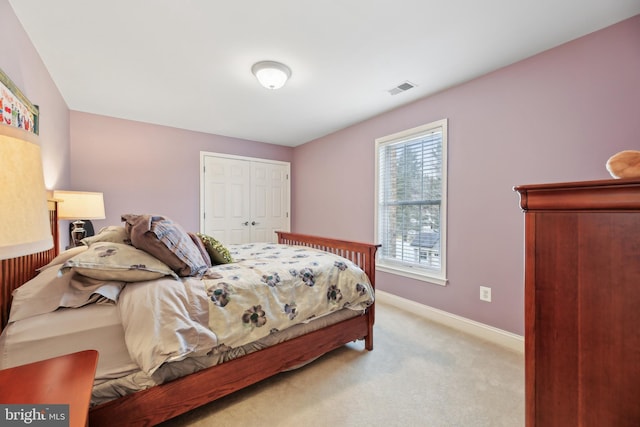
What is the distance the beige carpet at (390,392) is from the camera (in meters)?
1.46

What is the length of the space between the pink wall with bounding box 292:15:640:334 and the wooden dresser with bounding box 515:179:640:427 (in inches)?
67.2

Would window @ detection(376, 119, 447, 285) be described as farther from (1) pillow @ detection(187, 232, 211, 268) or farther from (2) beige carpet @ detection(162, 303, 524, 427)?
(1) pillow @ detection(187, 232, 211, 268)

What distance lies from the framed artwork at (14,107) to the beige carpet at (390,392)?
191 cm

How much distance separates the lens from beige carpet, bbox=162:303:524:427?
1456 millimetres

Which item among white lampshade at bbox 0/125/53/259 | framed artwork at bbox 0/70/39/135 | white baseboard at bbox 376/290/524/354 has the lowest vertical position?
white baseboard at bbox 376/290/524/354

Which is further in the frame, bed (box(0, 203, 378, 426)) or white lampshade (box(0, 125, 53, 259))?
bed (box(0, 203, 378, 426))

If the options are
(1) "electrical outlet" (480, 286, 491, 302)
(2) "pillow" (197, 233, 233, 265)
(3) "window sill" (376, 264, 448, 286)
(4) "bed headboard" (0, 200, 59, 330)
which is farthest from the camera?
(3) "window sill" (376, 264, 448, 286)

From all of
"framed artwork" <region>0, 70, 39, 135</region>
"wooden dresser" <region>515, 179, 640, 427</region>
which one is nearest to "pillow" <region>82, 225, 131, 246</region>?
"framed artwork" <region>0, 70, 39, 135</region>

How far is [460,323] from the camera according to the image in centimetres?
256

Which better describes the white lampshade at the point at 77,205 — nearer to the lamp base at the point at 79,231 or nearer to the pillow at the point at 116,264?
the lamp base at the point at 79,231

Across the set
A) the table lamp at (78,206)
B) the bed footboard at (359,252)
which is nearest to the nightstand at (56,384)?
the bed footboard at (359,252)

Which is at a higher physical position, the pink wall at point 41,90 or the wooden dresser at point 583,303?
the pink wall at point 41,90

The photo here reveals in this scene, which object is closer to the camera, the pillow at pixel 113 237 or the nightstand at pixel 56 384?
the nightstand at pixel 56 384

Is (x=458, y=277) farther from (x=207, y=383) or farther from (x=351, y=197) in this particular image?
(x=207, y=383)
